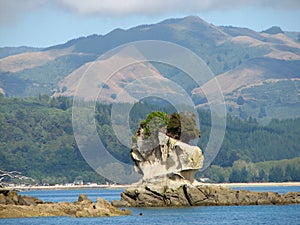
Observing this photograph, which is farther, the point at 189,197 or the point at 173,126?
the point at 173,126

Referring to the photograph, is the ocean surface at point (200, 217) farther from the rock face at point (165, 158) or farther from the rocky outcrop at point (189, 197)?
the rock face at point (165, 158)

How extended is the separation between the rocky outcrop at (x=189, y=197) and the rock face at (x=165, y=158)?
4.94 feet

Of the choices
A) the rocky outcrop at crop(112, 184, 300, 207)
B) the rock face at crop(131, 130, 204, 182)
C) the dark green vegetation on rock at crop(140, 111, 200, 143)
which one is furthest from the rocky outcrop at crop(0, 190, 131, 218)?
the dark green vegetation on rock at crop(140, 111, 200, 143)

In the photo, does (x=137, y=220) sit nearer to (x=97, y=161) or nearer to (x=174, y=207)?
(x=174, y=207)

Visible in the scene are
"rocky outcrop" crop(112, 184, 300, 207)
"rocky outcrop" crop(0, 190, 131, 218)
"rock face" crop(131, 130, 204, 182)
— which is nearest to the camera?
"rocky outcrop" crop(0, 190, 131, 218)

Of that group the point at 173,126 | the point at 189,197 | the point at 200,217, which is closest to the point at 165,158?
the point at 173,126

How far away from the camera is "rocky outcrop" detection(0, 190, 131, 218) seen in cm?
8156

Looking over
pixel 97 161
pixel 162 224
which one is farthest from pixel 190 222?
pixel 97 161

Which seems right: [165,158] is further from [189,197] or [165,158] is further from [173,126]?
[189,197]

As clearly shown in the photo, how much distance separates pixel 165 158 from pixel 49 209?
1685cm

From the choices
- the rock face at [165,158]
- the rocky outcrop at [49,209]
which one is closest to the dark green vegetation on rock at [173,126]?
the rock face at [165,158]

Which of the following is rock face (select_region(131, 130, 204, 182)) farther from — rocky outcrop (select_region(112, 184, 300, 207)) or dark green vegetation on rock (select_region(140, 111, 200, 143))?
rocky outcrop (select_region(112, 184, 300, 207))

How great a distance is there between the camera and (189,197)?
94750mm

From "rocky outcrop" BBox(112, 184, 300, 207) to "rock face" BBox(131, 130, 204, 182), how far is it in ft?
4.94
